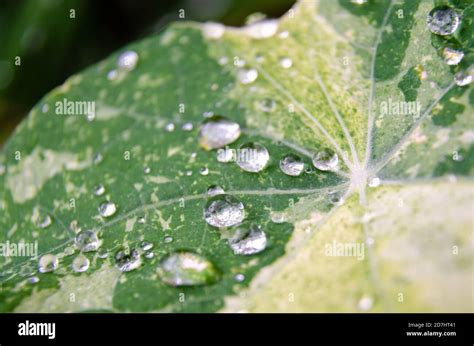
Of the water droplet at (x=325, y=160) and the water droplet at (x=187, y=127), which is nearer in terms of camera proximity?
the water droplet at (x=325, y=160)

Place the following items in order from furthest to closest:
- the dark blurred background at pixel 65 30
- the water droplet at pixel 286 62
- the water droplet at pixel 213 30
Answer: the dark blurred background at pixel 65 30, the water droplet at pixel 213 30, the water droplet at pixel 286 62

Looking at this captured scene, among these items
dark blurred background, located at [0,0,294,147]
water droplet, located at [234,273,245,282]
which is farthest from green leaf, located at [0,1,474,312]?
dark blurred background, located at [0,0,294,147]

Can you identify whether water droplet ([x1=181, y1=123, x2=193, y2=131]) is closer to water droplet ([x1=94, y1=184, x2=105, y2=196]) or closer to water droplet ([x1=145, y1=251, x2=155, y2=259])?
water droplet ([x1=94, y1=184, x2=105, y2=196])

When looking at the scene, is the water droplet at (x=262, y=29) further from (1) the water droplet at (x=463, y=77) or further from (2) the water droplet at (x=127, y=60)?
(1) the water droplet at (x=463, y=77)

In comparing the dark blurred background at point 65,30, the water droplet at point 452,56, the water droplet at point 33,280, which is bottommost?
the water droplet at point 33,280

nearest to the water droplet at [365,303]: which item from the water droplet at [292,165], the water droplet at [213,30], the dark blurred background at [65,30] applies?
the water droplet at [292,165]
